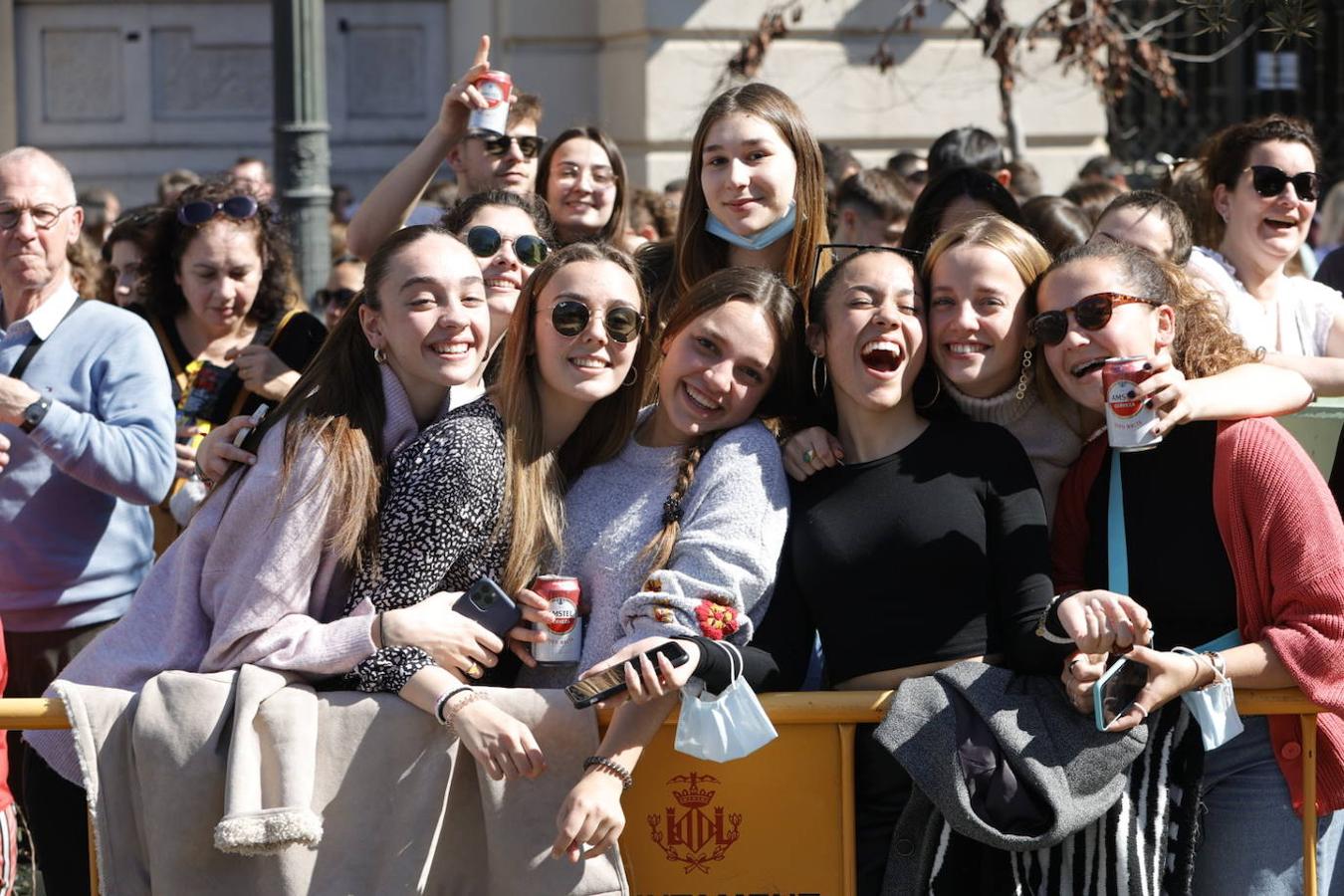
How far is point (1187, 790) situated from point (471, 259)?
6.53 feet

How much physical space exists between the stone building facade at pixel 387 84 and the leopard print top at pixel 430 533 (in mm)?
8257

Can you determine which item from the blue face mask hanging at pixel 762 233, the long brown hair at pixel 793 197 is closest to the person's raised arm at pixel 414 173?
the long brown hair at pixel 793 197

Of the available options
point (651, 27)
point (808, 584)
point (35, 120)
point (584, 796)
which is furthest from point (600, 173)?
point (35, 120)

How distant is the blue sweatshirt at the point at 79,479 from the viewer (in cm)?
480

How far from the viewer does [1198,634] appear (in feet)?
12.0

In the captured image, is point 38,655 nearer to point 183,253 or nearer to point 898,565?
point 183,253

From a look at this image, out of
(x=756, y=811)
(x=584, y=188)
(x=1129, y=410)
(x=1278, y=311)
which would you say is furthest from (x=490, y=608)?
(x=1278, y=311)

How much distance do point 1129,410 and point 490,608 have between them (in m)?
1.37

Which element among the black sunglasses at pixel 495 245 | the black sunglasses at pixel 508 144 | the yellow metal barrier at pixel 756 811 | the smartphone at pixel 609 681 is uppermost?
the black sunglasses at pixel 508 144

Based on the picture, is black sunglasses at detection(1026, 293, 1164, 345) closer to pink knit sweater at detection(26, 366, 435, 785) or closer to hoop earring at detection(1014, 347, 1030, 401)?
hoop earring at detection(1014, 347, 1030, 401)

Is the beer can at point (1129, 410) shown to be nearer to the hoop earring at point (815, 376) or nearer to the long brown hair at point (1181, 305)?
the long brown hair at point (1181, 305)

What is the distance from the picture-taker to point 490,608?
364 cm

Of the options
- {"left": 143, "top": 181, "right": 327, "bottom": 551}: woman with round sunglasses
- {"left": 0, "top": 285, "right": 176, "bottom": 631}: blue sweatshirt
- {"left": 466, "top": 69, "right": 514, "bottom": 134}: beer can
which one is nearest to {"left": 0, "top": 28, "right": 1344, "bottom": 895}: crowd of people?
{"left": 0, "top": 285, "right": 176, "bottom": 631}: blue sweatshirt

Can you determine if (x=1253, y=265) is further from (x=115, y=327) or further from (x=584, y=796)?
(x=115, y=327)
